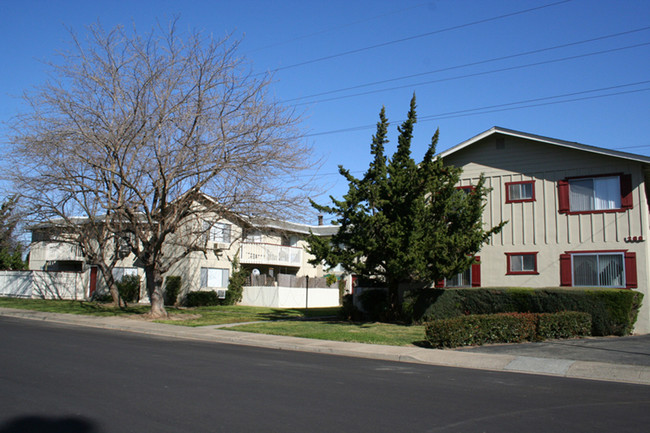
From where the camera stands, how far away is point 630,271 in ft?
66.7

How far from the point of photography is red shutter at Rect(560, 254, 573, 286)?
2145 centimetres

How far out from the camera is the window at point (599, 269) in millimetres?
20406

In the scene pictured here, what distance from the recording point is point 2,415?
6578 millimetres

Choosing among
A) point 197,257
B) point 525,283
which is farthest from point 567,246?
point 197,257

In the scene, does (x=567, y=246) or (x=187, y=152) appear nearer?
(x=187, y=152)

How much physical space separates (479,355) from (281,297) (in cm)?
2259

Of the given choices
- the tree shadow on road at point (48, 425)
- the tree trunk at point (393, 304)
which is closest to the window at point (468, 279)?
the tree trunk at point (393, 304)

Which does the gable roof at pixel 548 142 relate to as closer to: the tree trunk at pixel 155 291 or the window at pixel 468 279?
the window at pixel 468 279

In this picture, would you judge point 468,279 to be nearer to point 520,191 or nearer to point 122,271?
point 520,191

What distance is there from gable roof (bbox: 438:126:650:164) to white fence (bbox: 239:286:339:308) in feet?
51.5

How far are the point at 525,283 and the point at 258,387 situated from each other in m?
16.6

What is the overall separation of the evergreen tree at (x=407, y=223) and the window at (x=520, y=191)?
3171 millimetres

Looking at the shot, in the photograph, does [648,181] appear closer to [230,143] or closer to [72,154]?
[230,143]

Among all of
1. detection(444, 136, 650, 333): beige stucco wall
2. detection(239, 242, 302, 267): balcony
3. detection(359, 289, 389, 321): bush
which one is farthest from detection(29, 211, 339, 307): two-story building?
detection(444, 136, 650, 333): beige stucco wall
